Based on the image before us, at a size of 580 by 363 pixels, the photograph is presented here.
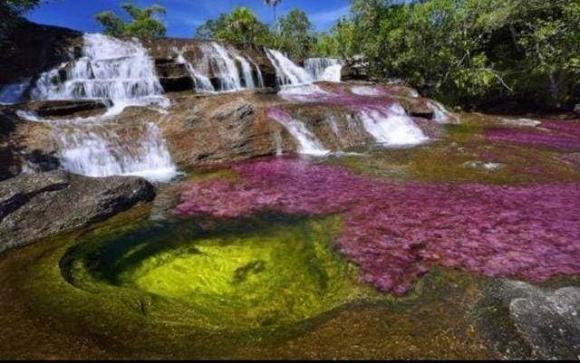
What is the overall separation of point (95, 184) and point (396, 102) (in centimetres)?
2030

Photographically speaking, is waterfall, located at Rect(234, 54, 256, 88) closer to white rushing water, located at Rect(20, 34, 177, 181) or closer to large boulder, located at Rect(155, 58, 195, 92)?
large boulder, located at Rect(155, 58, 195, 92)

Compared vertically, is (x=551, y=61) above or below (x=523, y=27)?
below

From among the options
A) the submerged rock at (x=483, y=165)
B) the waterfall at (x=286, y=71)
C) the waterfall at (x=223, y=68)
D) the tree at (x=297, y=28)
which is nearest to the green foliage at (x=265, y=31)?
the tree at (x=297, y=28)

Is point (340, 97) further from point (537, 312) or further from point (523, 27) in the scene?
point (537, 312)

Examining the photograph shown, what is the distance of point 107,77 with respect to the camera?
29.8 m

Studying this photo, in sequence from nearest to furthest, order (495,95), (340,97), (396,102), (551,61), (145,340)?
1. (145,340)
2. (396,102)
3. (340,97)
4. (551,61)
5. (495,95)

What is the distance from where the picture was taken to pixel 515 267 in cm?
1007

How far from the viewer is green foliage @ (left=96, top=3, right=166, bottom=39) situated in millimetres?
75750

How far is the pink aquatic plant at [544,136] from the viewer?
25.6 metres

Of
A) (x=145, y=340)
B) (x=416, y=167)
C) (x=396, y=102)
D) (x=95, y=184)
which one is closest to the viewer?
A: (x=145, y=340)

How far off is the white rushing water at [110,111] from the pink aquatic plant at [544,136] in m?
18.3

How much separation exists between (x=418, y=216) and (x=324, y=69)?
38.0 meters

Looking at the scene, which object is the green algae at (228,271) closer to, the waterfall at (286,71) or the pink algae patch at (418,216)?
the pink algae patch at (418,216)

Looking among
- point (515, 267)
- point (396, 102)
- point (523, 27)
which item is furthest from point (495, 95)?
point (515, 267)
